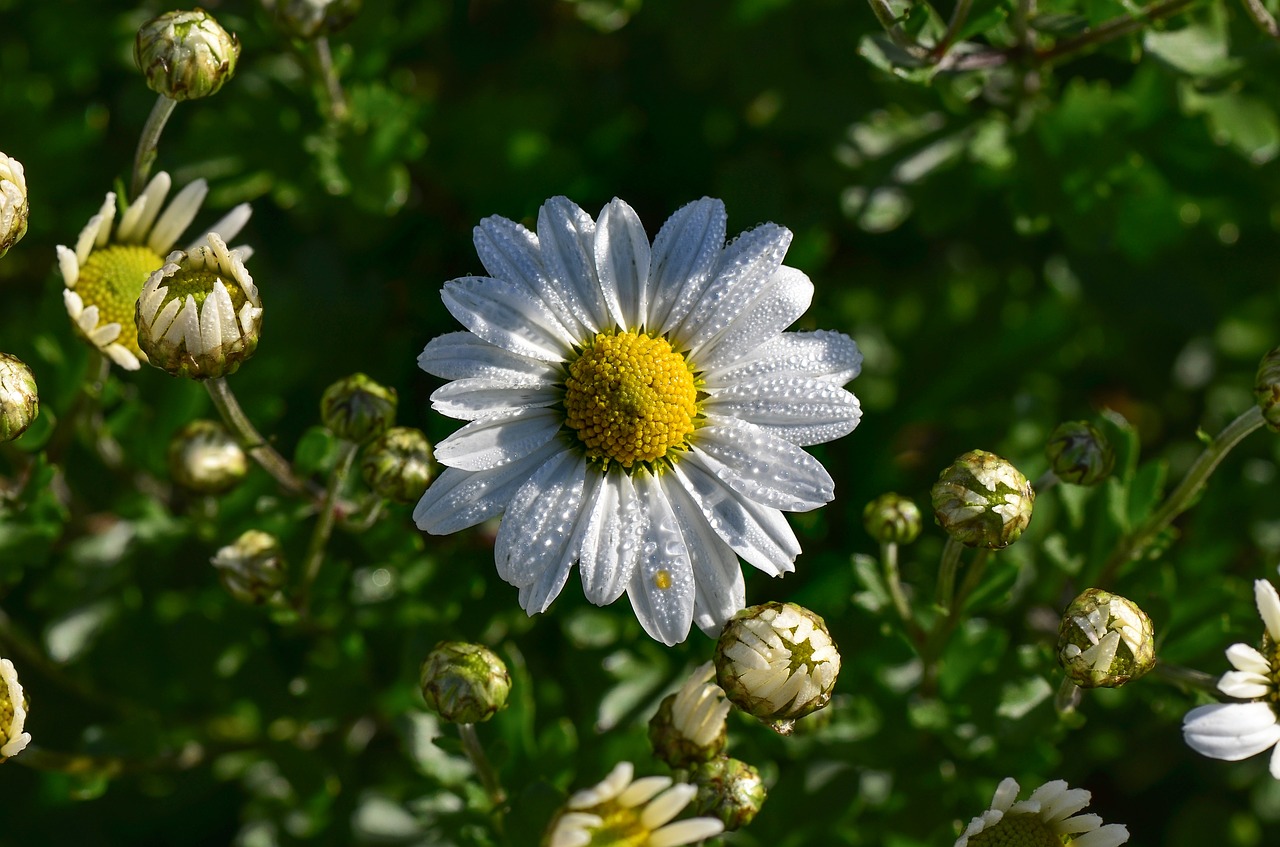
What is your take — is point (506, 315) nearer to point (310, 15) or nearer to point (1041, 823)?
point (310, 15)

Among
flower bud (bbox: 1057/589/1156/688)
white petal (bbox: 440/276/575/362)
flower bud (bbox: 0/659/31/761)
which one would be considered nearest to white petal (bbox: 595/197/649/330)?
white petal (bbox: 440/276/575/362)

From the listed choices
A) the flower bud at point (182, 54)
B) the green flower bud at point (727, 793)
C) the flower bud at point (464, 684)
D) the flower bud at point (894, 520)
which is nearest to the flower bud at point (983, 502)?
the flower bud at point (894, 520)

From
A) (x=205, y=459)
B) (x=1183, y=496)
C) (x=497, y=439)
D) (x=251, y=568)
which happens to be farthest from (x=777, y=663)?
(x=205, y=459)

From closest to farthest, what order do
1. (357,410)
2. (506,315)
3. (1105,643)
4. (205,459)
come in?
(1105,643)
(506,315)
(357,410)
(205,459)

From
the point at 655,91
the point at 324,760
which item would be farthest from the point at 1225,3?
the point at 324,760

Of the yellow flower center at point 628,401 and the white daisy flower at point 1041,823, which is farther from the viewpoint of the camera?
the yellow flower center at point 628,401

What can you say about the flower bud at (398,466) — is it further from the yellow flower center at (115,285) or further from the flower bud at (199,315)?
the yellow flower center at (115,285)
